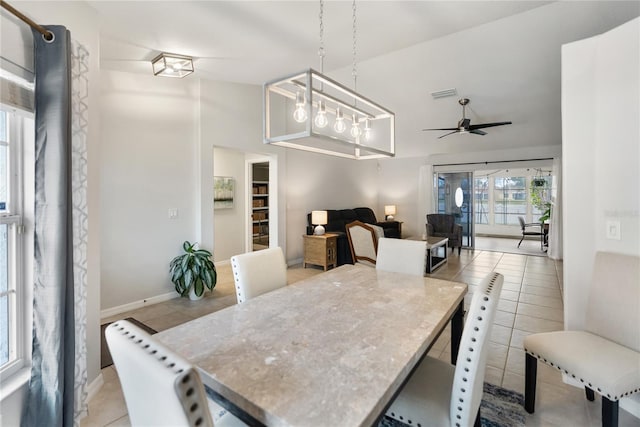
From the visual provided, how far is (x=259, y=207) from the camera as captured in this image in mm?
6465

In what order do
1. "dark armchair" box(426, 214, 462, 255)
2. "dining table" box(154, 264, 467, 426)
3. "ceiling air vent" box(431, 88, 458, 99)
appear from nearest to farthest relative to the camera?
"dining table" box(154, 264, 467, 426) → "ceiling air vent" box(431, 88, 458, 99) → "dark armchair" box(426, 214, 462, 255)

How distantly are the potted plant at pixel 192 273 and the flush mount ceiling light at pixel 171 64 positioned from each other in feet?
6.73

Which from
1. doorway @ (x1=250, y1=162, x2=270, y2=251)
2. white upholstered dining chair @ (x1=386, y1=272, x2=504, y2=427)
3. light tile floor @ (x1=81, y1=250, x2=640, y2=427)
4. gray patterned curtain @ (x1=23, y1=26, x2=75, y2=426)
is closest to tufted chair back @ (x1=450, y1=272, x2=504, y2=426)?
white upholstered dining chair @ (x1=386, y1=272, x2=504, y2=427)

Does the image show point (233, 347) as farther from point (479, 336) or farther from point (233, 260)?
point (479, 336)

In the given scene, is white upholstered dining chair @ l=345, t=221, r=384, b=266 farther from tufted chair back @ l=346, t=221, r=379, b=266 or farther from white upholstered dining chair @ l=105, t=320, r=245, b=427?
white upholstered dining chair @ l=105, t=320, r=245, b=427

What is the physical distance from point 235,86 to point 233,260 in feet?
10.9

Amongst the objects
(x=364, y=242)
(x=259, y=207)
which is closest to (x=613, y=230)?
(x=364, y=242)

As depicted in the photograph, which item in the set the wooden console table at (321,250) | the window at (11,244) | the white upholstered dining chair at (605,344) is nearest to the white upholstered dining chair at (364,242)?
the wooden console table at (321,250)

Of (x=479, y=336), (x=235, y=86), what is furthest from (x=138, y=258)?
(x=479, y=336)

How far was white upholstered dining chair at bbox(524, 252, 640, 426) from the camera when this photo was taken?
1.41 metres

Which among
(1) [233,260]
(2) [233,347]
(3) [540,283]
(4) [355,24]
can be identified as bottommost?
(3) [540,283]

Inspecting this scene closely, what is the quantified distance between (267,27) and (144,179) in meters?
2.21

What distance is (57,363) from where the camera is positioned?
57.0 inches

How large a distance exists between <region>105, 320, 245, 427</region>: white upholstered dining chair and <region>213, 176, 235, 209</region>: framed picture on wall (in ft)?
15.9
